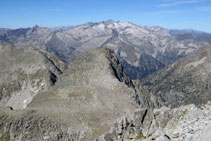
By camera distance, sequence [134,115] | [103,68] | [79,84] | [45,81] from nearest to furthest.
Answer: [134,115]
[79,84]
[103,68]
[45,81]

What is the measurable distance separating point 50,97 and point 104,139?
59.7 m

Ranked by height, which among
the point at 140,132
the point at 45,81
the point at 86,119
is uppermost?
the point at 140,132

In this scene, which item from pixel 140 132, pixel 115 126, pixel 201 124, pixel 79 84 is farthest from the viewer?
pixel 79 84

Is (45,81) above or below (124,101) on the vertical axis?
below

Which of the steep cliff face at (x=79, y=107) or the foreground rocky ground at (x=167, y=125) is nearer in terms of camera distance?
the foreground rocky ground at (x=167, y=125)

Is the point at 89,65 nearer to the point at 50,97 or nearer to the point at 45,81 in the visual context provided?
the point at 50,97

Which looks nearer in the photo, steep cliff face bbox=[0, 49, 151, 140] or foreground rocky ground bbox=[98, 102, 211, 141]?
foreground rocky ground bbox=[98, 102, 211, 141]

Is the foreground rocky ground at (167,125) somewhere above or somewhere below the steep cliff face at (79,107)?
above

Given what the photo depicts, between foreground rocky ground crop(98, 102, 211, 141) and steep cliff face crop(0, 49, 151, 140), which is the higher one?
foreground rocky ground crop(98, 102, 211, 141)

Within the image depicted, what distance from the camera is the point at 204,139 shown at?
31.3 metres

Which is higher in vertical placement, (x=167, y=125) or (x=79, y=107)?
(x=167, y=125)

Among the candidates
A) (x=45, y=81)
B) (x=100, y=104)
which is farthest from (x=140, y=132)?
(x=45, y=81)

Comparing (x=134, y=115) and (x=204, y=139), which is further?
(x=134, y=115)

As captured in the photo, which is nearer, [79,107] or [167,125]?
[167,125]
